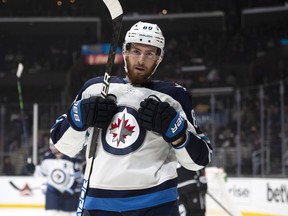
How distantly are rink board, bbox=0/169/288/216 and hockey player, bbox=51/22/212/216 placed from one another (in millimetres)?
4525

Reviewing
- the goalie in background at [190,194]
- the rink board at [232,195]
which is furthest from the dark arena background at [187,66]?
the goalie in background at [190,194]

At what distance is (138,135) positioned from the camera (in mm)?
2098

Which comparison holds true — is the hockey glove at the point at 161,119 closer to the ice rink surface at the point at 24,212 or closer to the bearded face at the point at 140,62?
the bearded face at the point at 140,62

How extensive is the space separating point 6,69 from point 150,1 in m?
4.63

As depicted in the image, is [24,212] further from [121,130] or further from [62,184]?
[121,130]

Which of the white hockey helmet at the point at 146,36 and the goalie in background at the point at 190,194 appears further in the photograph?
the goalie in background at the point at 190,194

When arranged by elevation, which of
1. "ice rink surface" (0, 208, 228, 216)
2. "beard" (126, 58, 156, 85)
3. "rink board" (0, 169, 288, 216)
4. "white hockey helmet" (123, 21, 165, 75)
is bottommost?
"ice rink surface" (0, 208, 228, 216)

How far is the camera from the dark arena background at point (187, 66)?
8984 millimetres

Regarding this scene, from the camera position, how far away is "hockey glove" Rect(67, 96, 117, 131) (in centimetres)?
207

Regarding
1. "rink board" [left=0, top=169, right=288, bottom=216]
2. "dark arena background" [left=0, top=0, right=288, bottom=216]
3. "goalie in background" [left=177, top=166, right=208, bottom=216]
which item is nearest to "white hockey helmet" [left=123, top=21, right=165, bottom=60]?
"goalie in background" [left=177, top=166, right=208, bottom=216]

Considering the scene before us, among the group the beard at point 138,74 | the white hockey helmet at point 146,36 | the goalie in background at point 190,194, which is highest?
the white hockey helmet at point 146,36

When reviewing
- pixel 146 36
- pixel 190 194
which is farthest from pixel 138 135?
pixel 190 194

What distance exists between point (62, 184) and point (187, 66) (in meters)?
9.44

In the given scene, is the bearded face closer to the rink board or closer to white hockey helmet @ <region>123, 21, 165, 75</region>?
white hockey helmet @ <region>123, 21, 165, 75</region>
